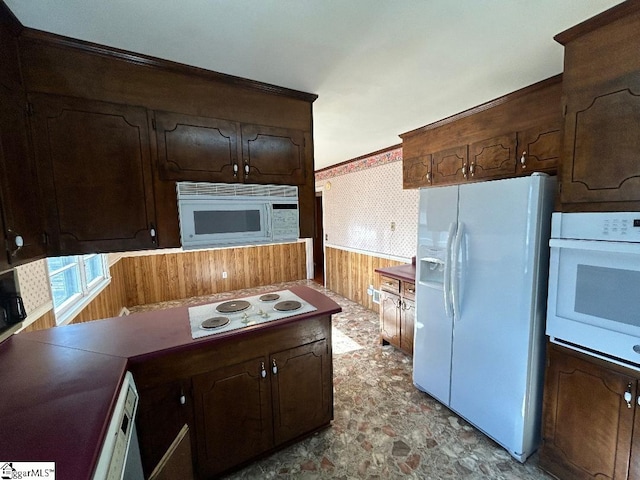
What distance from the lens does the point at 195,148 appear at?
163 cm

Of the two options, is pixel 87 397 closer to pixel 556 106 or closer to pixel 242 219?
pixel 242 219

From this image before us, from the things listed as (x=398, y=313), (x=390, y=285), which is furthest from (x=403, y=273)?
(x=398, y=313)

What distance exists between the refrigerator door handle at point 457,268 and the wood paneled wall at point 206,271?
4.24 m

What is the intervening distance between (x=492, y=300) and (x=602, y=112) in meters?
1.11

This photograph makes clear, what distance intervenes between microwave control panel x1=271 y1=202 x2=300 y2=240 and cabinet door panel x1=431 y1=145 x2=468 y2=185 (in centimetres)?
148

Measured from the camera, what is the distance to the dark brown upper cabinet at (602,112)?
117 centimetres

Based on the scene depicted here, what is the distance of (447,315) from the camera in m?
2.01

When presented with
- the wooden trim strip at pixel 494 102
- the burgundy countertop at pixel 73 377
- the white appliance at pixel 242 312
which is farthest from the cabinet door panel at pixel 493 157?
the white appliance at pixel 242 312

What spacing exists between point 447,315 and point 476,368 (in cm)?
38

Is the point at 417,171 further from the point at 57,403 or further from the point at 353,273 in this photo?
the point at 57,403

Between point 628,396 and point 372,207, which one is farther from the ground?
point 372,207

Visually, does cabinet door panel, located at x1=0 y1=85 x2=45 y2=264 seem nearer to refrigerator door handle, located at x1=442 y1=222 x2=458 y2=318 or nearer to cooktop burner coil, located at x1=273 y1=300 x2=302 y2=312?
cooktop burner coil, located at x1=273 y1=300 x2=302 y2=312

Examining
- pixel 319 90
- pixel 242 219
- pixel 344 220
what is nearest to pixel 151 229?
pixel 242 219

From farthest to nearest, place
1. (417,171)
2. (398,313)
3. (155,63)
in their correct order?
(398,313), (417,171), (155,63)
